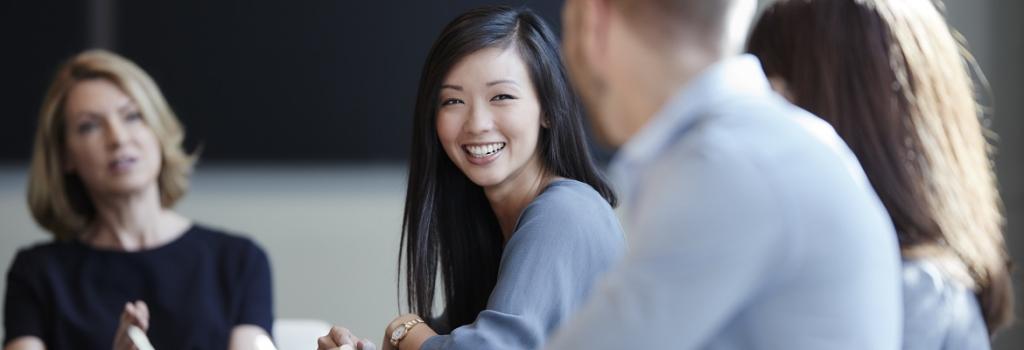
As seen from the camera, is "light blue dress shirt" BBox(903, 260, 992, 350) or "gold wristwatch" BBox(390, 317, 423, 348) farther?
"gold wristwatch" BBox(390, 317, 423, 348)

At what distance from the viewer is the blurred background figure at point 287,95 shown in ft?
→ 13.0

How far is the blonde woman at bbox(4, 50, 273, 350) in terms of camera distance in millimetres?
2879

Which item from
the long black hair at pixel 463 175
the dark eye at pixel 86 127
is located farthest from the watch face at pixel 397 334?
the dark eye at pixel 86 127

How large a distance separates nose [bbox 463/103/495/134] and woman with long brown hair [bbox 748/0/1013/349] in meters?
0.47

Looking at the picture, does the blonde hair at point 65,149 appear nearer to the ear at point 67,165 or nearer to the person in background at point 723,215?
the ear at point 67,165

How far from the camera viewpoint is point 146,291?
2951 millimetres

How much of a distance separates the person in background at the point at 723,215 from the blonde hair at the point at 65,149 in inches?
86.6

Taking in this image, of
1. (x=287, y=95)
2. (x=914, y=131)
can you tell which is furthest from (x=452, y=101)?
(x=287, y=95)

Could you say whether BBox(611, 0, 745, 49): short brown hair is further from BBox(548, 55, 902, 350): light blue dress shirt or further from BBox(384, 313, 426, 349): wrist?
BBox(384, 313, 426, 349): wrist

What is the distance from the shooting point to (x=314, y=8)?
4020 millimetres

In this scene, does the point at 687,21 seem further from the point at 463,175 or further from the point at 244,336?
the point at 244,336

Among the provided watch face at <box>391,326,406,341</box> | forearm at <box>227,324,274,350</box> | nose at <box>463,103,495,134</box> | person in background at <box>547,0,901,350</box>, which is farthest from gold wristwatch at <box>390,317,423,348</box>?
forearm at <box>227,324,274,350</box>

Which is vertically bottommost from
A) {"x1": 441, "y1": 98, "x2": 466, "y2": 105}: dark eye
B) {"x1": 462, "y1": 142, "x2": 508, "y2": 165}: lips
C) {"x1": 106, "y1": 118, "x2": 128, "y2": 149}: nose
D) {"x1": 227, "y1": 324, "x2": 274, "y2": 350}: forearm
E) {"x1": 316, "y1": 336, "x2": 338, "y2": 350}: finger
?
{"x1": 227, "y1": 324, "x2": 274, "y2": 350}: forearm

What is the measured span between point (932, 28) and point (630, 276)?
2.77ft
